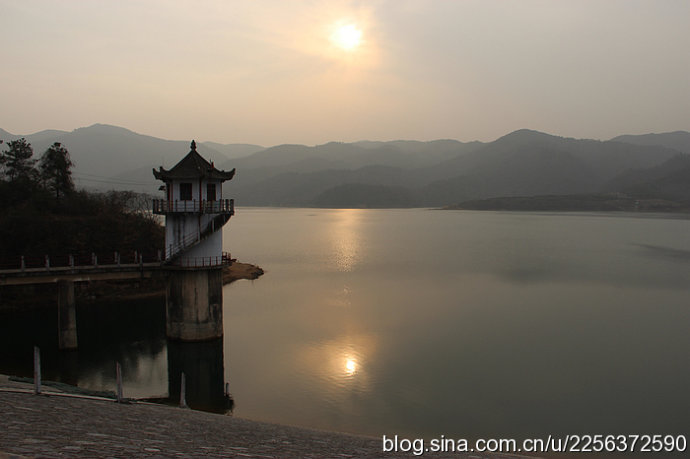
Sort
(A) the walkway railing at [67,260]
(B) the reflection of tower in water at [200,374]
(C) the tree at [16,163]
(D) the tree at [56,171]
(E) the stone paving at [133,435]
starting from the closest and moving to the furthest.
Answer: (E) the stone paving at [133,435] < (B) the reflection of tower in water at [200,374] < (A) the walkway railing at [67,260] < (D) the tree at [56,171] < (C) the tree at [16,163]

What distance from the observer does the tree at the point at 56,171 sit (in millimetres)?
56000

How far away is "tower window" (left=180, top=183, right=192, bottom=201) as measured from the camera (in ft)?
107

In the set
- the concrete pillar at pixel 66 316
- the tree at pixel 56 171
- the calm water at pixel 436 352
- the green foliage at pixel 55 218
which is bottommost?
the calm water at pixel 436 352

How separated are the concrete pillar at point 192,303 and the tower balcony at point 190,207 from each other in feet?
13.2

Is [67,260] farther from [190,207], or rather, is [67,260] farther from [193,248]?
[190,207]

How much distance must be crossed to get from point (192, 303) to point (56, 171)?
36.1 meters

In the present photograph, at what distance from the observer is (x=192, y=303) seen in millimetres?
32500

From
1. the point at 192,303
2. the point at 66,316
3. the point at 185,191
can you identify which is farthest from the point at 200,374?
the point at 185,191

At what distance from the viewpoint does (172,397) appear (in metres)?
27.8

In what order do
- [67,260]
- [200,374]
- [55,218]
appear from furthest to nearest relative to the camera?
[55,218]
[67,260]
[200,374]

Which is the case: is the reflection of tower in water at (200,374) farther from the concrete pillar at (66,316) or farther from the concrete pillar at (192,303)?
the concrete pillar at (66,316)

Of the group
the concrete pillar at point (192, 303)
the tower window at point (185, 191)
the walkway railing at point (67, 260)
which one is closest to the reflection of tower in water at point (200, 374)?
the concrete pillar at point (192, 303)

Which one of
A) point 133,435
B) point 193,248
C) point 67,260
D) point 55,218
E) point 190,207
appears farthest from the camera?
point 55,218

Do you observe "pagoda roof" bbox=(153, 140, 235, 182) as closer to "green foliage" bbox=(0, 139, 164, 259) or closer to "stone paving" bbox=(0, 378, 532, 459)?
"stone paving" bbox=(0, 378, 532, 459)
